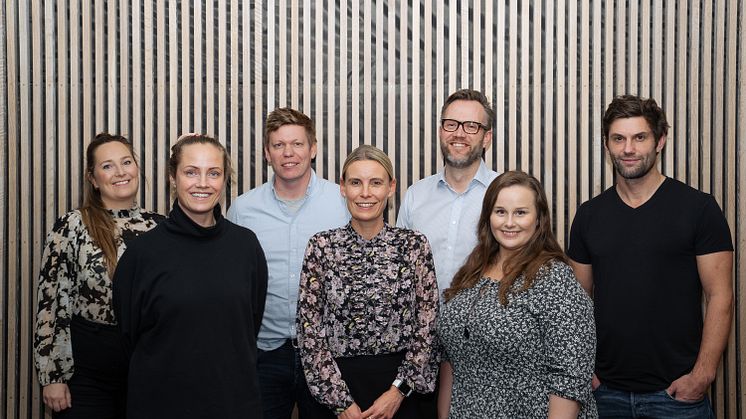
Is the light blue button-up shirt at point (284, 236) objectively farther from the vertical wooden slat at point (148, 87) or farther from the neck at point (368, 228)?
the vertical wooden slat at point (148, 87)

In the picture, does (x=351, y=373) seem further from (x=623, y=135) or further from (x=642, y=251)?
(x=623, y=135)

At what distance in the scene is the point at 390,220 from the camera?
4.38 m

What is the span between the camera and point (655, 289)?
306cm

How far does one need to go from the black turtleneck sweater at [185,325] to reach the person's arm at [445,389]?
0.74 m

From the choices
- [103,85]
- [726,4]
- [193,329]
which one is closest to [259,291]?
[193,329]

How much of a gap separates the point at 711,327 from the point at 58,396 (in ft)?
8.91

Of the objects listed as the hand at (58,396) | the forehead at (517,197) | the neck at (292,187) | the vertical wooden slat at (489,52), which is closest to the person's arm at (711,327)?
the forehead at (517,197)

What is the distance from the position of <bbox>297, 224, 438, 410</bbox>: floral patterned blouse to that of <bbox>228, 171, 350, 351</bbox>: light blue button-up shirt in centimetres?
46

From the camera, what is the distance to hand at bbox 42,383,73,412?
3.08 m

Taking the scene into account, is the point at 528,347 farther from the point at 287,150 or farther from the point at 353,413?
the point at 287,150

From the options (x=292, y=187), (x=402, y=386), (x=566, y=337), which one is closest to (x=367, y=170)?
(x=292, y=187)

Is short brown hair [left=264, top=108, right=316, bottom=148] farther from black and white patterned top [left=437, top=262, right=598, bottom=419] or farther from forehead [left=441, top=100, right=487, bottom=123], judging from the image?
black and white patterned top [left=437, top=262, right=598, bottom=419]

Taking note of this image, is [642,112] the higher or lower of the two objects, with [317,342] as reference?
higher

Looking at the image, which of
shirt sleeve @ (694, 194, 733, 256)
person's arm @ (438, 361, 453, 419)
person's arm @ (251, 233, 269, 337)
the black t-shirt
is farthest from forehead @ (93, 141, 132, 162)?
shirt sleeve @ (694, 194, 733, 256)
